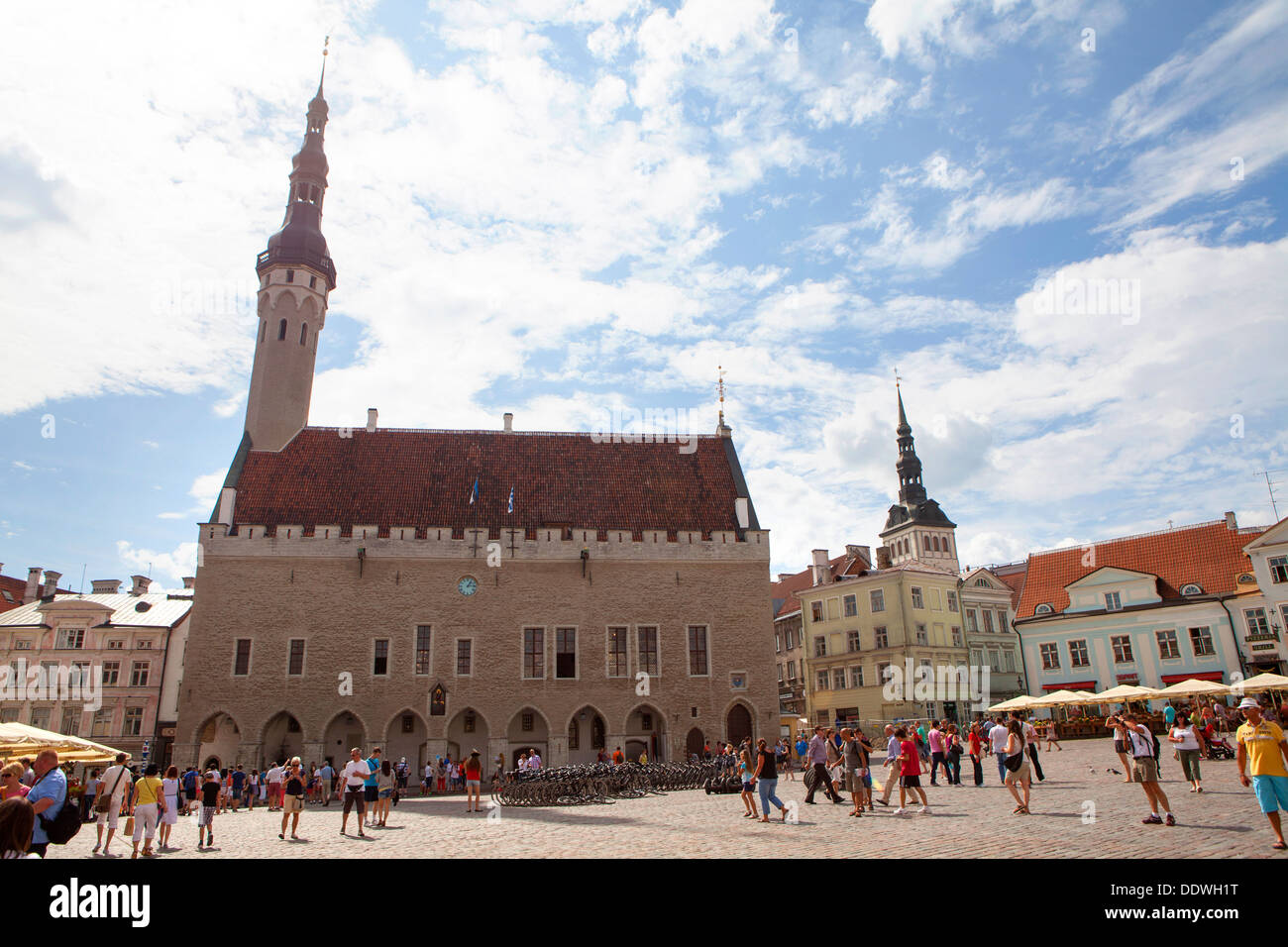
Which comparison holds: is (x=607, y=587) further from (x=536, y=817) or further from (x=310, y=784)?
(x=536, y=817)

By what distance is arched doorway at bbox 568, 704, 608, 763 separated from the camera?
3039 centimetres

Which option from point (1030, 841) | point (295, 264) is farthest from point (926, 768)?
point (295, 264)

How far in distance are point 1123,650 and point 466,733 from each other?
31.1 m

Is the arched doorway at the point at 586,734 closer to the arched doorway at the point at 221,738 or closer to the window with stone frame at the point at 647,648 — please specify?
the window with stone frame at the point at 647,648

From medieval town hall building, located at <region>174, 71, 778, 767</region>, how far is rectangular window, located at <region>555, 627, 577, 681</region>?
0.09m

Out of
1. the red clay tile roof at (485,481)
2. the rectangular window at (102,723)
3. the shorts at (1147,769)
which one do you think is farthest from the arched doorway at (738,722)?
the rectangular window at (102,723)

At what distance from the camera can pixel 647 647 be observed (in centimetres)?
3161

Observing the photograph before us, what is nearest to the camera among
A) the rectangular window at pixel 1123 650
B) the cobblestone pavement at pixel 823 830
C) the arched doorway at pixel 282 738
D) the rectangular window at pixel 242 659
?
the cobblestone pavement at pixel 823 830

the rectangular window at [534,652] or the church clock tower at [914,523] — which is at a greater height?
the church clock tower at [914,523]

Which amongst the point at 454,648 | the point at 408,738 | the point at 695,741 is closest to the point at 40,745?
the point at 408,738

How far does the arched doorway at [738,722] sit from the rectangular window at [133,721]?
29.7m

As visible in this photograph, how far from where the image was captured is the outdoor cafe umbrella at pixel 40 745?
16406 millimetres
